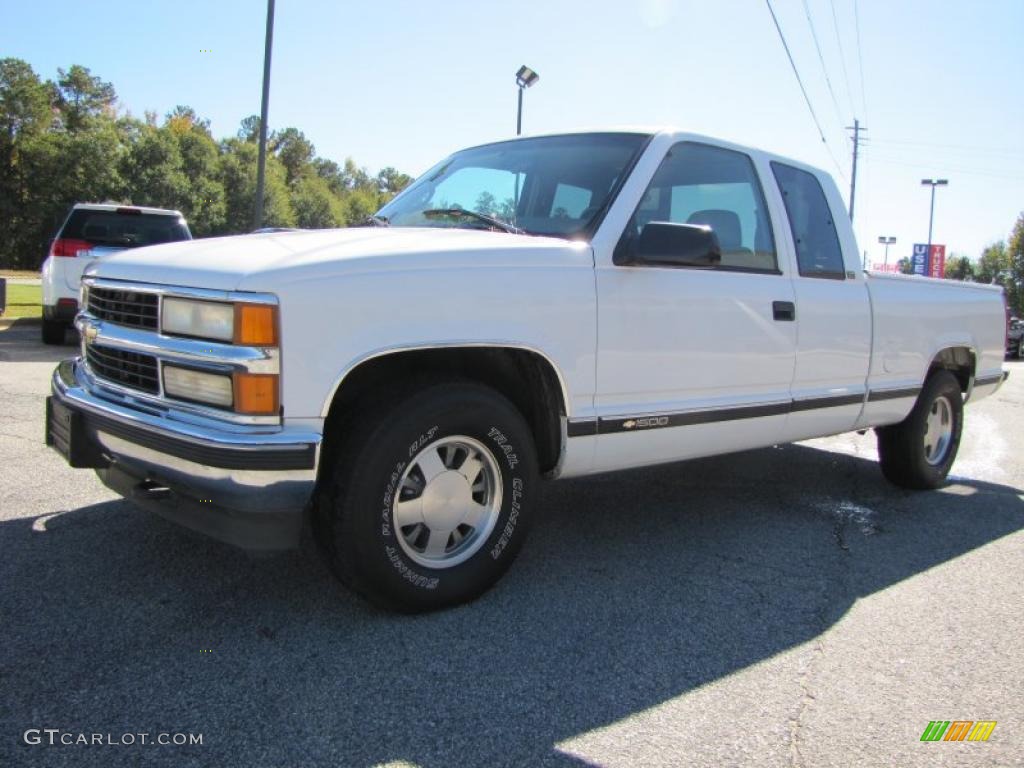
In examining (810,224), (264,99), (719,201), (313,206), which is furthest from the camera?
(313,206)

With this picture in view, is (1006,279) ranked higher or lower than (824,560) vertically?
higher

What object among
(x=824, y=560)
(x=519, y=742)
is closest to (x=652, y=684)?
(x=519, y=742)

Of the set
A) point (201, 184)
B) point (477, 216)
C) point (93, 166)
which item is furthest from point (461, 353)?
point (201, 184)

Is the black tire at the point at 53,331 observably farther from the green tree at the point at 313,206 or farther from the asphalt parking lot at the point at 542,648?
the green tree at the point at 313,206

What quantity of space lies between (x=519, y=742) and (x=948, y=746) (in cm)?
130

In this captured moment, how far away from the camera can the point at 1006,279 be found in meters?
69.9

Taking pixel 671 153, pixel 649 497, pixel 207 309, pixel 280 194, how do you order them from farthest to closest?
pixel 280 194, pixel 649 497, pixel 671 153, pixel 207 309

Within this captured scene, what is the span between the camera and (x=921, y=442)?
221 inches

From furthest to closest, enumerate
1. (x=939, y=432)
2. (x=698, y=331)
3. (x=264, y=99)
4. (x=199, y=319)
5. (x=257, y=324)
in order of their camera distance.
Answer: (x=264, y=99), (x=939, y=432), (x=698, y=331), (x=199, y=319), (x=257, y=324)

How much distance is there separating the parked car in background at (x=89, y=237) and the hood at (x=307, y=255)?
752 cm

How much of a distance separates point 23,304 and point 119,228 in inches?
357

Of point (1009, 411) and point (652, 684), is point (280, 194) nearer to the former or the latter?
point (1009, 411)

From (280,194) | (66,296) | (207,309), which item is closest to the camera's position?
(207,309)
